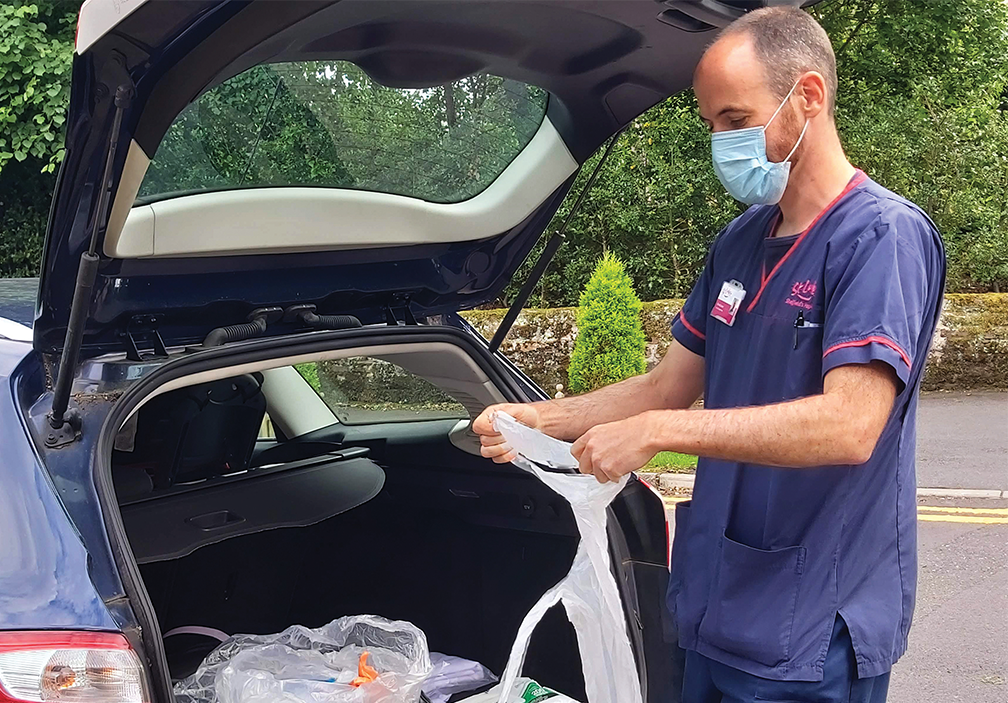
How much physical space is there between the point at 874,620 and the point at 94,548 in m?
1.27

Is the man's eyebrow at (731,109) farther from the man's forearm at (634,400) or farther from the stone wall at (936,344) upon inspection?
the stone wall at (936,344)

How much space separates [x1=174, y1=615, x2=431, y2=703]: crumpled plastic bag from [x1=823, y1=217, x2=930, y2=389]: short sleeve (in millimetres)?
1217

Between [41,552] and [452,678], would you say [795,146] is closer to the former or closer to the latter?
[41,552]

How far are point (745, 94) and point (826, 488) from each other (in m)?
0.68

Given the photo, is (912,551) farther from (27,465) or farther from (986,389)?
(986,389)

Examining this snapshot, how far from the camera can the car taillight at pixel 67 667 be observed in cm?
146

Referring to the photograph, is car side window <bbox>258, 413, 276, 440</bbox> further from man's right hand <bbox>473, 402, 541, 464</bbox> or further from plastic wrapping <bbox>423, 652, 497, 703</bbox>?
man's right hand <bbox>473, 402, 541, 464</bbox>

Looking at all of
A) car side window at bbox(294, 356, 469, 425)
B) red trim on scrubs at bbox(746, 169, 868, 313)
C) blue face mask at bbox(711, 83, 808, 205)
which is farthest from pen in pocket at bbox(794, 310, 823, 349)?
car side window at bbox(294, 356, 469, 425)

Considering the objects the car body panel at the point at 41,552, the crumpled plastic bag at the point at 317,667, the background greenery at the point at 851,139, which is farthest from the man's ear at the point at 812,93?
the background greenery at the point at 851,139

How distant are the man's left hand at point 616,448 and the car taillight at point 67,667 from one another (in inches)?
30.6

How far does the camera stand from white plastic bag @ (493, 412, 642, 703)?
75.1 inches

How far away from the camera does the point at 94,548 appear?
62.0 inches

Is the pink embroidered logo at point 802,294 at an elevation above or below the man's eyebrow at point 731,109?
→ below

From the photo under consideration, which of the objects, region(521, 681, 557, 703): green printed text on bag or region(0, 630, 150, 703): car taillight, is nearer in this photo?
region(0, 630, 150, 703): car taillight
